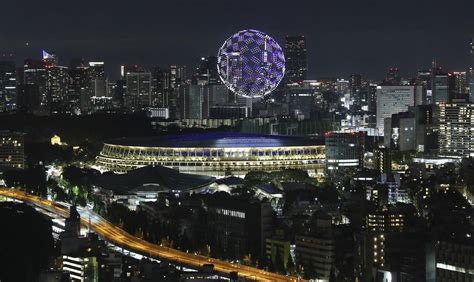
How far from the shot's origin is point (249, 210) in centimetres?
1811

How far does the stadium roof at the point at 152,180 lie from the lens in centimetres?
2334

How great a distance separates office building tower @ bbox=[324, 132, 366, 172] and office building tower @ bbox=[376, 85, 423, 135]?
60.9 feet

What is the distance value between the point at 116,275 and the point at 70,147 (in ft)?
63.9

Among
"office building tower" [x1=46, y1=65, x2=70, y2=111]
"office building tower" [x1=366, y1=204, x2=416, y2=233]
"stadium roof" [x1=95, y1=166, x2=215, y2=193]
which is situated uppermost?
"office building tower" [x1=46, y1=65, x2=70, y2=111]

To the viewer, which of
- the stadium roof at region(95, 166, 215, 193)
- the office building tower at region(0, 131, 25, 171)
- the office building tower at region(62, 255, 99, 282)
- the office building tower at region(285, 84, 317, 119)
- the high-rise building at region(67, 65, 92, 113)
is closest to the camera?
the office building tower at region(62, 255, 99, 282)

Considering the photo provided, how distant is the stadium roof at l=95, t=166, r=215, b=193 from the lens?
23.3 metres

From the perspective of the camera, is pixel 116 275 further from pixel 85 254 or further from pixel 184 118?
pixel 184 118

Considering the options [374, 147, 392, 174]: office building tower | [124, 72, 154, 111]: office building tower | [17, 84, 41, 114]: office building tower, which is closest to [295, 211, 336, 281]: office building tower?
[374, 147, 392, 174]: office building tower

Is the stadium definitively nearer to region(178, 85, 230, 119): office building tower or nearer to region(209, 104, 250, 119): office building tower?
region(209, 104, 250, 119): office building tower

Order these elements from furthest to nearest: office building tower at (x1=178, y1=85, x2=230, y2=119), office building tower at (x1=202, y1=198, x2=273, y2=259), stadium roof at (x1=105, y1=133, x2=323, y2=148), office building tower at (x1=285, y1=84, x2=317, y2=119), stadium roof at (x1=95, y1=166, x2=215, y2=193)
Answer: office building tower at (x1=285, y1=84, x2=317, y2=119) < office building tower at (x1=178, y1=85, x2=230, y2=119) < stadium roof at (x1=105, y1=133, x2=323, y2=148) < stadium roof at (x1=95, y1=166, x2=215, y2=193) < office building tower at (x1=202, y1=198, x2=273, y2=259)

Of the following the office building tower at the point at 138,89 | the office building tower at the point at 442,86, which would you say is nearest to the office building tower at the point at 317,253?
the office building tower at the point at 442,86

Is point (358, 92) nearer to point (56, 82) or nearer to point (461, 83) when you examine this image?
point (461, 83)

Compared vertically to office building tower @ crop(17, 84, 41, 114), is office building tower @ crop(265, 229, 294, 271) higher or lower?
lower

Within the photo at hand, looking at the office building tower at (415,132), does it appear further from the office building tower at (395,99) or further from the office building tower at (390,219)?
the office building tower at (390,219)
